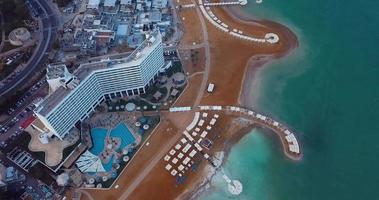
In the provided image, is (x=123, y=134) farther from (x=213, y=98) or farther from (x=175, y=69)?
(x=213, y=98)

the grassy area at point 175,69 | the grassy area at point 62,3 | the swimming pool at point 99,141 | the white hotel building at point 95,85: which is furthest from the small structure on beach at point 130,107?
the grassy area at point 62,3

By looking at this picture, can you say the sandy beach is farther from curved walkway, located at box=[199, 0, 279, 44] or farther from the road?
the road

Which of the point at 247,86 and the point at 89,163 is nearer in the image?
the point at 89,163

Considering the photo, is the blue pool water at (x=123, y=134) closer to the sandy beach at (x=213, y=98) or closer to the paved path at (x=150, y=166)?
the sandy beach at (x=213, y=98)

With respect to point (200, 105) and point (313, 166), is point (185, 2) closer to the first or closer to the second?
point (200, 105)

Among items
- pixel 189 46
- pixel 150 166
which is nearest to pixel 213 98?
pixel 189 46
